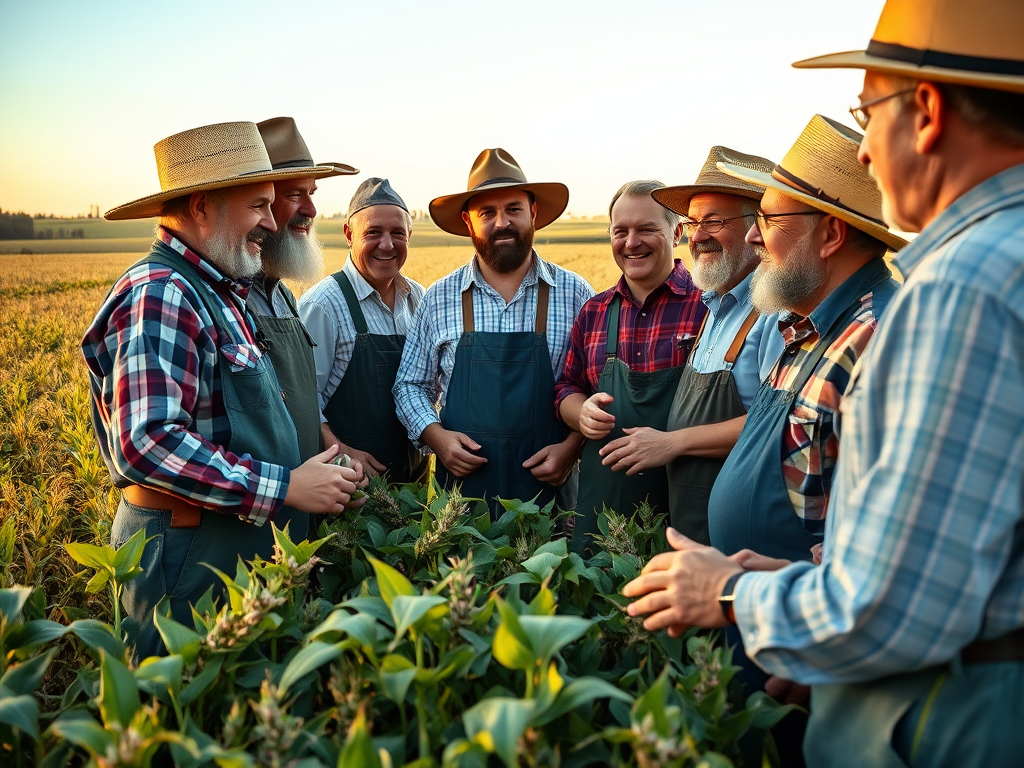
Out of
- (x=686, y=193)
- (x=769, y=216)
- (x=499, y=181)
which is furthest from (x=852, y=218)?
(x=499, y=181)

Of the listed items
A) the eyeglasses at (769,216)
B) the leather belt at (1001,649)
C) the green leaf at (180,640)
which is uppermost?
the eyeglasses at (769,216)

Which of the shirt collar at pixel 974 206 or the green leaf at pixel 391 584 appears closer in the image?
the shirt collar at pixel 974 206

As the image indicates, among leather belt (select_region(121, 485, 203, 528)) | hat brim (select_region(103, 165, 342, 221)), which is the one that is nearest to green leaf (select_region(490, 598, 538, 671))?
leather belt (select_region(121, 485, 203, 528))

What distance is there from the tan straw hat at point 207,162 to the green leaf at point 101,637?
176cm

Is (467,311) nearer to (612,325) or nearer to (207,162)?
(612,325)

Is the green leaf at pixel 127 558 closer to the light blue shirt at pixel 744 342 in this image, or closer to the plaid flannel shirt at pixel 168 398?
the plaid flannel shirt at pixel 168 398

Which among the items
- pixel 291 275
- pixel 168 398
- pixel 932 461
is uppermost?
pixel 291 275

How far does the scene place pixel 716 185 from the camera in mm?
3775

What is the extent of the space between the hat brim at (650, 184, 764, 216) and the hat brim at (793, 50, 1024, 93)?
7.32 feet

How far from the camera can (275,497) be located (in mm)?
2635

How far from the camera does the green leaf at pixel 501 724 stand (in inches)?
45.2

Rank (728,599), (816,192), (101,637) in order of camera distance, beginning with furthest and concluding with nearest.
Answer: (816,192), (101,637), (728,599)

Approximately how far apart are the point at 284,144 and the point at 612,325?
2.05 meters

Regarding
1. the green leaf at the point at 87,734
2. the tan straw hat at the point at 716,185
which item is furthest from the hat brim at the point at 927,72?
the tan straw hat at the point at 716,185
